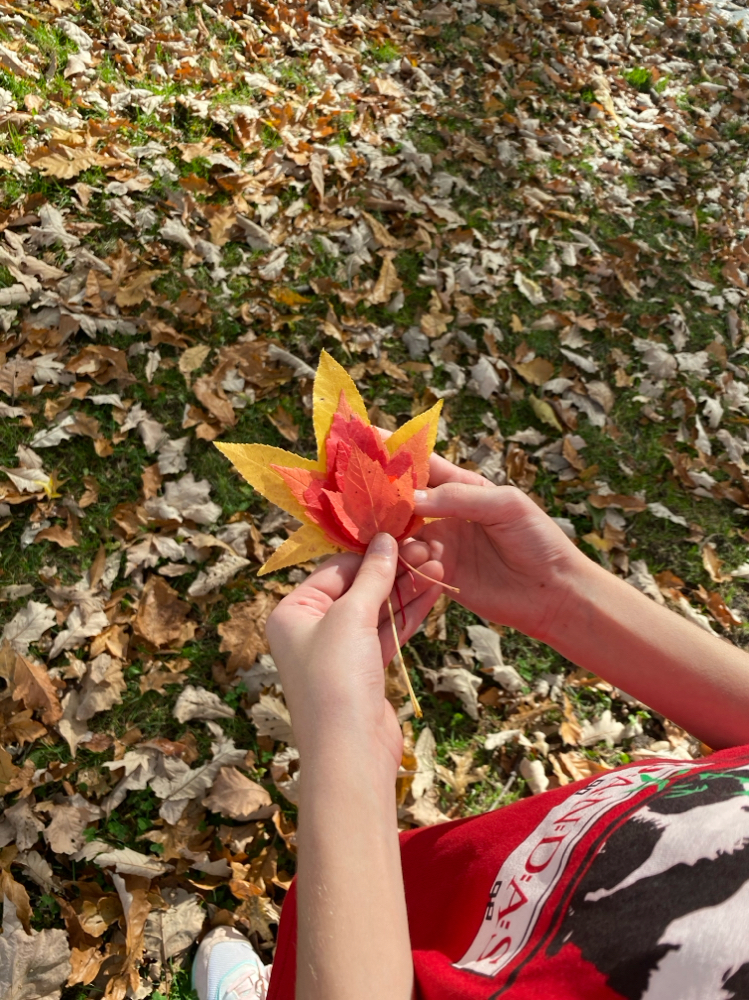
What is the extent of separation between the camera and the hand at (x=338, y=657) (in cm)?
114

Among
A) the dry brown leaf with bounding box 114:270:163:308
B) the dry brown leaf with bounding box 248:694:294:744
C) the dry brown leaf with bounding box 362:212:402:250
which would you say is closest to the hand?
the dry brown leaf with bounding box 248:694:294:744

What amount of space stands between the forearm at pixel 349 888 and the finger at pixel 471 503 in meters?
0.69

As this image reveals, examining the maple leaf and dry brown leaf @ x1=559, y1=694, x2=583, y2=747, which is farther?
dry brown leaf @ x1=559, y1=694, x2=583, y2=747

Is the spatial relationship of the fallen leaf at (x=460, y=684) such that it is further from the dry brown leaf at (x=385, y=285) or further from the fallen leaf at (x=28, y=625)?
the dry brown leaf at (x=385, y=285)

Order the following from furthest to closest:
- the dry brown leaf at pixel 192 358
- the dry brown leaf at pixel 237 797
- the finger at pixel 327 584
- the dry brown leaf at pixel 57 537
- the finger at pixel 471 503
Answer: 1. the dry brown leaf at pixel 192 358
2. the dry brown leaf at pixel 57 537
3. the dry brown leaf at pixel 237 797
4. the finger at pixel 471 503
5. the finger at pixel 327 584

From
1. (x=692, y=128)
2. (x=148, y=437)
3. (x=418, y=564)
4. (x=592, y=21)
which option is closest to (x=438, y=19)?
(x=592, y=21)

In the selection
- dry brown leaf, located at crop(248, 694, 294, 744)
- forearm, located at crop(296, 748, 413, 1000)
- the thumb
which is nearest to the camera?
forearm, located at crop(296, 748, 413, 1000)

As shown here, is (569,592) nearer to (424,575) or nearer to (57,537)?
(424,575)

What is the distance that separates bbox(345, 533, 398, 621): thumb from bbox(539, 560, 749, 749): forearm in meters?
0.51

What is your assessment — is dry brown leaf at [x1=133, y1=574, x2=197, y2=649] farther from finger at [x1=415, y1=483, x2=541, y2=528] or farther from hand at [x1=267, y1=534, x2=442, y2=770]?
finger at [x1=415, y1=483, x2=541, y2=528]

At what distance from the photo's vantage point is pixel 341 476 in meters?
1.52

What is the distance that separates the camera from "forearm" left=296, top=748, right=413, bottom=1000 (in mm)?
895

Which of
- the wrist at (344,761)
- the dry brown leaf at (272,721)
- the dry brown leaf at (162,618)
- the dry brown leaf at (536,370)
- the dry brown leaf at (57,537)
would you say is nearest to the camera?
the wrist at (344,761)

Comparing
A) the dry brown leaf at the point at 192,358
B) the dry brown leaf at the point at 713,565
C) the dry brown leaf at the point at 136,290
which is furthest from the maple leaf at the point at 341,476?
the dry brown leaf at the point at 713,565
